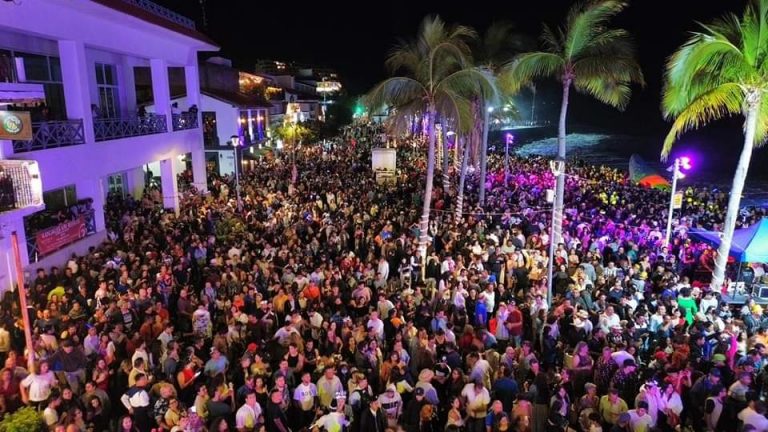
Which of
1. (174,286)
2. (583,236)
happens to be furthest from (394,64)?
(174,286)

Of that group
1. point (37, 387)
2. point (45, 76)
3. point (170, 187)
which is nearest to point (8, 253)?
point (37, 387)

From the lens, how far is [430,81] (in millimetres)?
15656

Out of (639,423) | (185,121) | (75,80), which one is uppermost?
(75,80)

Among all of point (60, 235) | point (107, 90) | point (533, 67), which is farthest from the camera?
point (107, 90)

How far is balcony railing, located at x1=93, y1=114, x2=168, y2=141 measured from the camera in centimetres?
1630

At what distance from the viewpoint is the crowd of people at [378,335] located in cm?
726

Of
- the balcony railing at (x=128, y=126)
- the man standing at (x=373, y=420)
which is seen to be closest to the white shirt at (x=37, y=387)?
the man standing at (x=373, y=420)

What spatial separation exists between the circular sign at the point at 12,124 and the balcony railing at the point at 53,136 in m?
5.60

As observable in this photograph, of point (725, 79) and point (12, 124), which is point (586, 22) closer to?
point (725, 79)

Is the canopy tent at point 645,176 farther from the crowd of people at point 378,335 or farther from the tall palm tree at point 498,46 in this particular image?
the crowd of people at point 378,335

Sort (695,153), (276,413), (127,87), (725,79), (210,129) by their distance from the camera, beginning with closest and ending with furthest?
(276,413) < (725,79) < (127,87) < (210,129) < (695,153)

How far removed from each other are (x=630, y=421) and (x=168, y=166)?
1860 cm

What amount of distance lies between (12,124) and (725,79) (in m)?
12.9

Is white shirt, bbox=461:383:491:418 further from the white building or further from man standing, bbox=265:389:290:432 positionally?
the white building
